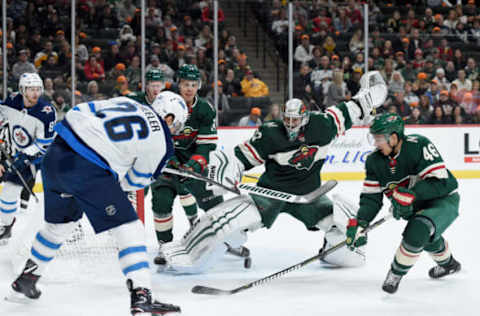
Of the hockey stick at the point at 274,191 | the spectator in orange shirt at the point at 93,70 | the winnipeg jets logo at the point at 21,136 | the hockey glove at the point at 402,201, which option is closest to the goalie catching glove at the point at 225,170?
the hockey stick at the point at 274,191

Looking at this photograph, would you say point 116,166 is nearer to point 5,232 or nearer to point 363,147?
point 5,232

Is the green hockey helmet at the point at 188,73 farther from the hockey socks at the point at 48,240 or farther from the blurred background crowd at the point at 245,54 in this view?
the blurred background crowd at the point at 245,54

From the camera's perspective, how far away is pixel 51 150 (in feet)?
9.34

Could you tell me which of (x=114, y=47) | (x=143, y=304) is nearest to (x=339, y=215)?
(x=143, y=304)

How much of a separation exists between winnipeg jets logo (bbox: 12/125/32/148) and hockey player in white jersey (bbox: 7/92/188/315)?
2.00 metres

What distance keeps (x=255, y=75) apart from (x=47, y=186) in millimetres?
5529

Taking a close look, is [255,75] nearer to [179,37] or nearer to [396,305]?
[179,37]

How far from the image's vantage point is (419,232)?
3.21 meters

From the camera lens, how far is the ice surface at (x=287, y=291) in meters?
3.12

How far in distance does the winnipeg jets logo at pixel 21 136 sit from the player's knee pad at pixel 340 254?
2.15 metres

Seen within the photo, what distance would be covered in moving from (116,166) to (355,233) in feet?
3.93

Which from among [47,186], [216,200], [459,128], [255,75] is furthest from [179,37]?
[47,186]

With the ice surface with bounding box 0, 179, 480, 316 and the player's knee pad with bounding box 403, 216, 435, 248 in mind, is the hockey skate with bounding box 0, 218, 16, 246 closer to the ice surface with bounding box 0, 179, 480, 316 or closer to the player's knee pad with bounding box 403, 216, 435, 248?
the ice surface with bounding box 0, 179, 480, 316

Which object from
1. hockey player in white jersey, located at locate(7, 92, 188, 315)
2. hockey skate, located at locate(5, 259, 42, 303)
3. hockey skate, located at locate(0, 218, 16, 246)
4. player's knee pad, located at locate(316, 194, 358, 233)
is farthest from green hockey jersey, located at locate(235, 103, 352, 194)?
hockey skate, located at locate(0, 218, 16, 246)
